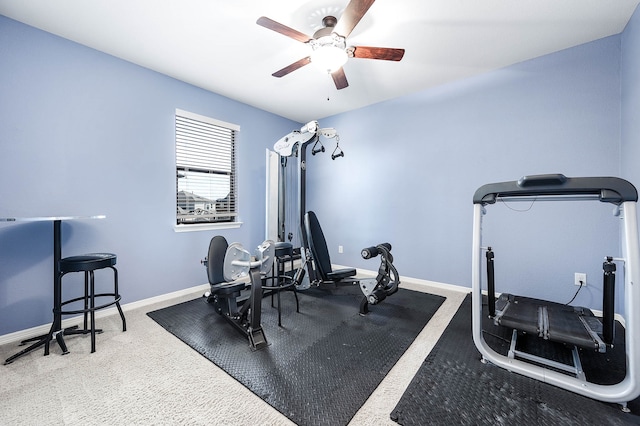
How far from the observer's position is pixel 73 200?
229 centimetres

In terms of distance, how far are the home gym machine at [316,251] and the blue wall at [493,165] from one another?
1003 millimetres

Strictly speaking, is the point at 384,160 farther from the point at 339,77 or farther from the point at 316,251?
the point at 316,251

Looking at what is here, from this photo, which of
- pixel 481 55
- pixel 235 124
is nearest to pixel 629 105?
pixel 481 55

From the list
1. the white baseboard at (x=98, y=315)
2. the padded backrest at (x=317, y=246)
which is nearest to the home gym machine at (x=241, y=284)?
the padded backrest at (x=317, y=246)

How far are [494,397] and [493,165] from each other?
A: 2.47 m

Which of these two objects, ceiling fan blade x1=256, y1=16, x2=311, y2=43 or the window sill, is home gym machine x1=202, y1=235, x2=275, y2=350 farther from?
ceiling fan blade x1=256, y1=16, x2=311, y2=43

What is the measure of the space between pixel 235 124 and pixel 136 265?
2239mm

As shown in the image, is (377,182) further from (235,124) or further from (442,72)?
(235,124)

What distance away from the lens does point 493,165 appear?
115 inches

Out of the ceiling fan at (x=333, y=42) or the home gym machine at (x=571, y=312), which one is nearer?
the home gym machine at (x=571, y=312)

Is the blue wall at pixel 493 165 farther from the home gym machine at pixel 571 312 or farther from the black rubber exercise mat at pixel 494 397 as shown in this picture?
the black rubber exercise mat at pixel 494 397

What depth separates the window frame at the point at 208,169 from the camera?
3033 mm

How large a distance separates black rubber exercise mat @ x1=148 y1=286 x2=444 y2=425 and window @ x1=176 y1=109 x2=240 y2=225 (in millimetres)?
1213

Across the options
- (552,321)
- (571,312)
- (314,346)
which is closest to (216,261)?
(314,346)
